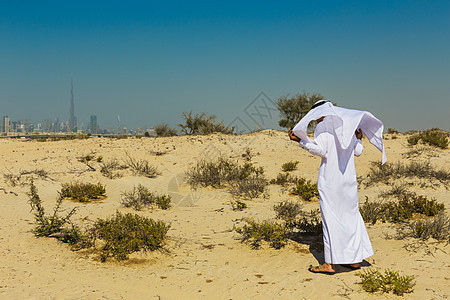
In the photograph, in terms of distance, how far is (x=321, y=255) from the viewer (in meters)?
4.94

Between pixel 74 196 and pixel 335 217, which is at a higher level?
pixel 335 217

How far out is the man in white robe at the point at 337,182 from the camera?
4023mm

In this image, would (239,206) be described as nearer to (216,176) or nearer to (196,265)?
(216,176)

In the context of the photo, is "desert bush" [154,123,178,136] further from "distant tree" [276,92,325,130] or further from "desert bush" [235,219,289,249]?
"desert bush" [235,219,289,249]

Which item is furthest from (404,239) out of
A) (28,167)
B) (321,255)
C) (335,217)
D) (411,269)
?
(28,167)

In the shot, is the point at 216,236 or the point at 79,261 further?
the point at 216,236

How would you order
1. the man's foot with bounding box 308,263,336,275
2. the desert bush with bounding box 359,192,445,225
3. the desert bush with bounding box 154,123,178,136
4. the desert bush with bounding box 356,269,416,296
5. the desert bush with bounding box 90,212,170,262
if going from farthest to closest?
the desert bush with bounding box 154,123,178,136, the desert bush with bounding box 359,192,445,225, the desert bush with bounding box 90,212,170,262, the man's foot with bounding box 308,263,336,275, the desert bush with bounding box 356,269,416,296

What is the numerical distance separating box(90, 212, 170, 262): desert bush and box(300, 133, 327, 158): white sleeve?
8.63 feet

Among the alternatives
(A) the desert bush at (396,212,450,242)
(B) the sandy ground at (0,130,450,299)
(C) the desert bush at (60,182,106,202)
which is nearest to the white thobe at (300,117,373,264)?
(B) the sandy ground at (0,130,450,299)

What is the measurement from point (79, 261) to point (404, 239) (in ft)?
16.2

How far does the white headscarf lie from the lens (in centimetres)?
396

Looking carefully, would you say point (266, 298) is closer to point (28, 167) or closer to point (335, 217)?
point (335, 217)

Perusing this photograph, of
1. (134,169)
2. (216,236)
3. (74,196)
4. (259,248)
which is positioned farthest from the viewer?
(134,169)

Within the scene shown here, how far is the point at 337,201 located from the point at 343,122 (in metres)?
0.95
